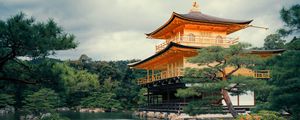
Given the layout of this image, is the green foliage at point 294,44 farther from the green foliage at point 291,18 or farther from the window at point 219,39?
the window at point 219,39

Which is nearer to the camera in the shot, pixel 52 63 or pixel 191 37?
pixel 52 63

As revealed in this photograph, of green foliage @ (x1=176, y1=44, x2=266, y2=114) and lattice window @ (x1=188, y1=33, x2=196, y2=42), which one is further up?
lattice window @ (x1=188, y1=33, x2=196, y2=42)

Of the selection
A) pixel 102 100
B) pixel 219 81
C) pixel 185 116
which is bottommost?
pixel 102 100

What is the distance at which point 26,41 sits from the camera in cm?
1194

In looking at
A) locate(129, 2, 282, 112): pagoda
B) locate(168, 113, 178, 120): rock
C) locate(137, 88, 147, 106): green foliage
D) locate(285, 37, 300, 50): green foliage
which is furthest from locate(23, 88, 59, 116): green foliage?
locate(285, 37, 300, 50): green foliage

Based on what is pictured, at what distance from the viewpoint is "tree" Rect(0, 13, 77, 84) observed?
11.7 metres

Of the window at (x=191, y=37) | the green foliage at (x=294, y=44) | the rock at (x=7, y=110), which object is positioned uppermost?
the window at (x=191, y=37)

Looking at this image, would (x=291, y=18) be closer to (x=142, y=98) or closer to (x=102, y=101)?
(x=142, y=98)

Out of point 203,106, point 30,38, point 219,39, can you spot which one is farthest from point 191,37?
point 30,38

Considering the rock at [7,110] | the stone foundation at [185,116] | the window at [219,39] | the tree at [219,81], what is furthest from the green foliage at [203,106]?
the rock at [7,110]

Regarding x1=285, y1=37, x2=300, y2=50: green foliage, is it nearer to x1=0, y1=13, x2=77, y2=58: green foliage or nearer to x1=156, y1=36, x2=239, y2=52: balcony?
x1=0, y1=13, x2=77, y2=58: green foliage

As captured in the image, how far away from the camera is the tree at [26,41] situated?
461 inches

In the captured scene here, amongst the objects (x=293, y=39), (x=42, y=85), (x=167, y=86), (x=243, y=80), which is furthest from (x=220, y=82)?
(x=167, y=86)

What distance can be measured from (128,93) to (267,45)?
771 inches
